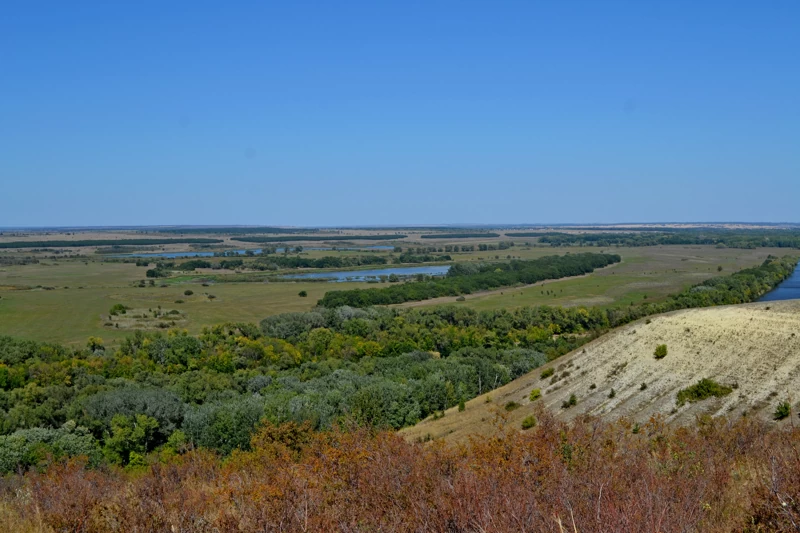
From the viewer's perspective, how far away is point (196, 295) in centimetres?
10875

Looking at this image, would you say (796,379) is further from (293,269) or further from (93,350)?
(293,269)

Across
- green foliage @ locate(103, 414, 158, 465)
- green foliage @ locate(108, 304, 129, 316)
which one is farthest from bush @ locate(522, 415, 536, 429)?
green foliage @ locate(108, 304, 129, 316)

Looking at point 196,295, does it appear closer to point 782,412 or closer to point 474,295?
point 474,295

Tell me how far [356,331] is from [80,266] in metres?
134

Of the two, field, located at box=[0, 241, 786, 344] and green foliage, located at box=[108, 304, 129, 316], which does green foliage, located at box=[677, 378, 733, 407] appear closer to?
field, located at box=[0, 241, 786, 344]

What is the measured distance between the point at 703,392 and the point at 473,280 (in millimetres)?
88389

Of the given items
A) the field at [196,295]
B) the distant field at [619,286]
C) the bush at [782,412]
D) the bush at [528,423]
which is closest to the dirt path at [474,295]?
the distant field at [619,286]

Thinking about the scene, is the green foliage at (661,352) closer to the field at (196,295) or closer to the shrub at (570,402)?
the shrub at (570,402)

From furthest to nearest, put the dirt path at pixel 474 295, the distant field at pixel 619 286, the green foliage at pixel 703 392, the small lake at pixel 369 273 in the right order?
the small lake at pixel 369 273
the dirt path at pixel 474 295
the distant field at pixel 619 286
the green foliage at pixel 703 392

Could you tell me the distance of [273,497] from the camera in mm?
13773

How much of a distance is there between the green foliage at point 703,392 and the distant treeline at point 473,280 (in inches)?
2600

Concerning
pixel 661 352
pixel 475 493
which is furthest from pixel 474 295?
pixel 475 493

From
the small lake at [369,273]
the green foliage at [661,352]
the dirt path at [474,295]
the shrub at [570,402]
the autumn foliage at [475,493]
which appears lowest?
the dirt path at [474,295]

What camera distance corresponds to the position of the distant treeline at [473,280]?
97000mm
